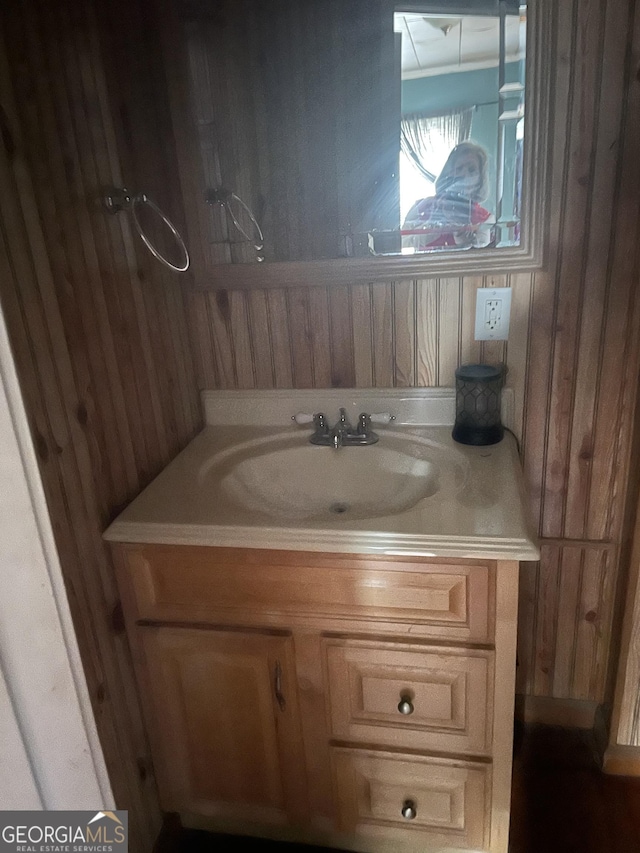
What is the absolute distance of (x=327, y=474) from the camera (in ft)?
4.25

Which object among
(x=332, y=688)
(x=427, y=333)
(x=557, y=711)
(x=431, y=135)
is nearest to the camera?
(x=332, y=688)

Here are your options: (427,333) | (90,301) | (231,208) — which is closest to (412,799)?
(427,333)

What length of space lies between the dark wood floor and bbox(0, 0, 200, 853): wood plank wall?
0.72ft

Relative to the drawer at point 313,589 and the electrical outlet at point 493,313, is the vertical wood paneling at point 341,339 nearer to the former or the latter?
the electrical outlet at point 493,313

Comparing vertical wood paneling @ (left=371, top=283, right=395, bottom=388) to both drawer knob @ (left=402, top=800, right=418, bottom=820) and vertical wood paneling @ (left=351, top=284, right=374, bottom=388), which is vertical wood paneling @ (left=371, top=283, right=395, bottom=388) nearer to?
vertical wood paneling @ (left=351, top=284, right=374, bottom=388)

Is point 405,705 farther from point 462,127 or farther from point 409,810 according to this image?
point 462,127

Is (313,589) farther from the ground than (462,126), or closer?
closer

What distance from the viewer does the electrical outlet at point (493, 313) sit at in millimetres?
1223

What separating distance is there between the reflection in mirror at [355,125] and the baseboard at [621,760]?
1251 millimetres

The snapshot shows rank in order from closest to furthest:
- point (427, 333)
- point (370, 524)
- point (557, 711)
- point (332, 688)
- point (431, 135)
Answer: point (370, 524) < point (332, 688) < point (431, 135) < point (427, 333) < point (557, 711)

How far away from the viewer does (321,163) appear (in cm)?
125

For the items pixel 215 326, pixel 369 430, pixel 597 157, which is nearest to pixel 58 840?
pixel 369 430

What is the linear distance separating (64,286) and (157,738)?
0.93 m

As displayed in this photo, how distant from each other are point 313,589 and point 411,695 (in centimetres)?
28
